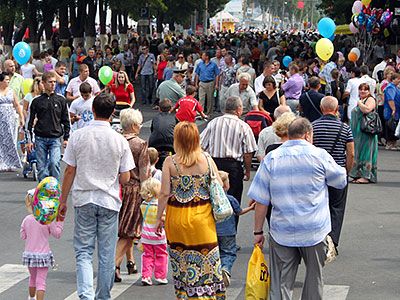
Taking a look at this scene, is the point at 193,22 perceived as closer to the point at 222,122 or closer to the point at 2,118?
the point at 2,118

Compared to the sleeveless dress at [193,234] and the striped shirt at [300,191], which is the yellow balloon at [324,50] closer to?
the sleeveless dress at [193,234]

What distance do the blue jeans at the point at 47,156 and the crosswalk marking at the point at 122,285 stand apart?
4624 millimetres

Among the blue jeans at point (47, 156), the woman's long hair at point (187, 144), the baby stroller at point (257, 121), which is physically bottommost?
the blue jeans at point (47, 156)

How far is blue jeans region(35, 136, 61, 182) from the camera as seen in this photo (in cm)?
1573

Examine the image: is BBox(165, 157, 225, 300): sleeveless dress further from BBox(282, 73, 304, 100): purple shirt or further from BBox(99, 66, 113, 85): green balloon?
BBox(99, 66, 113, 85): green balloon

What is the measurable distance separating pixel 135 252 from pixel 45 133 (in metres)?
3.46

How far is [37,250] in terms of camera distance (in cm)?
988

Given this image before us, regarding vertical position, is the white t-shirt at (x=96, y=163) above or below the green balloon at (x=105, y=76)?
above

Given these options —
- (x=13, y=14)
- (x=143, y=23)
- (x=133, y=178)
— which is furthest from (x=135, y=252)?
(x=143, y=23)

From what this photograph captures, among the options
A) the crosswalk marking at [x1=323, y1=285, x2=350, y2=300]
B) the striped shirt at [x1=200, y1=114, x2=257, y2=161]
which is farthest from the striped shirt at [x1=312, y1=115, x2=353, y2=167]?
the crosswalk marking at [x1=323, y1=285, x2=350, y2=300]

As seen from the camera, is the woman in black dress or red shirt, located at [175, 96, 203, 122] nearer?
red shirt, located at [175, 96, 203, 122]

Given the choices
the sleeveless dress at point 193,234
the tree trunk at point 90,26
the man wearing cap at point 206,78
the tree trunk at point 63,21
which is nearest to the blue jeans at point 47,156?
the sleeveless dress at point 193,234

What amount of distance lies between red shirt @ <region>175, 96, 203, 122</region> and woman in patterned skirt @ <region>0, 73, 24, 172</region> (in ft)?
9.71

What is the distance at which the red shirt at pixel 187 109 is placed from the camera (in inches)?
637
